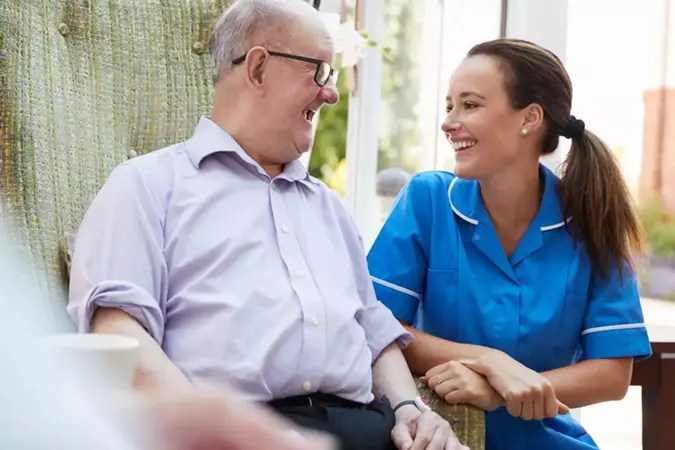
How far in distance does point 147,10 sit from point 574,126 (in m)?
0.88

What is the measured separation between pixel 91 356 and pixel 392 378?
1.12 metres

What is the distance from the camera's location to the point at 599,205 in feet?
5.36

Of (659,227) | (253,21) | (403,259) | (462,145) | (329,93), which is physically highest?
(253,21)

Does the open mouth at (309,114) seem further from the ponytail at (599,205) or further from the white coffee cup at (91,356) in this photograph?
the white coffee cup at (91,356)

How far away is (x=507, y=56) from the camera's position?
1.66 meters

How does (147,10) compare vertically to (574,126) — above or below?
above

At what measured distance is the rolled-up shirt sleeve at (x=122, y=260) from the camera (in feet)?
3.60

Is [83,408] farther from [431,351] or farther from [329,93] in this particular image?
[431,351]

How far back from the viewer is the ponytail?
162 cm

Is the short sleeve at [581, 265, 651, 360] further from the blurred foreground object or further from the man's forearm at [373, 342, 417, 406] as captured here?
the blurred foreground object

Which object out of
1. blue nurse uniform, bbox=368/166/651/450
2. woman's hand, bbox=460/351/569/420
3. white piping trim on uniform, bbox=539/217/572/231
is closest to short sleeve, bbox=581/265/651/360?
blue nurse uniform, bbox=368/166/651/450

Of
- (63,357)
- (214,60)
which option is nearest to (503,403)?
(214,60)

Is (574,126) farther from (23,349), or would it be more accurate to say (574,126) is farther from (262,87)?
(23,349)

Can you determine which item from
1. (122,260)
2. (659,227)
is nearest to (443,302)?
(122,260)
